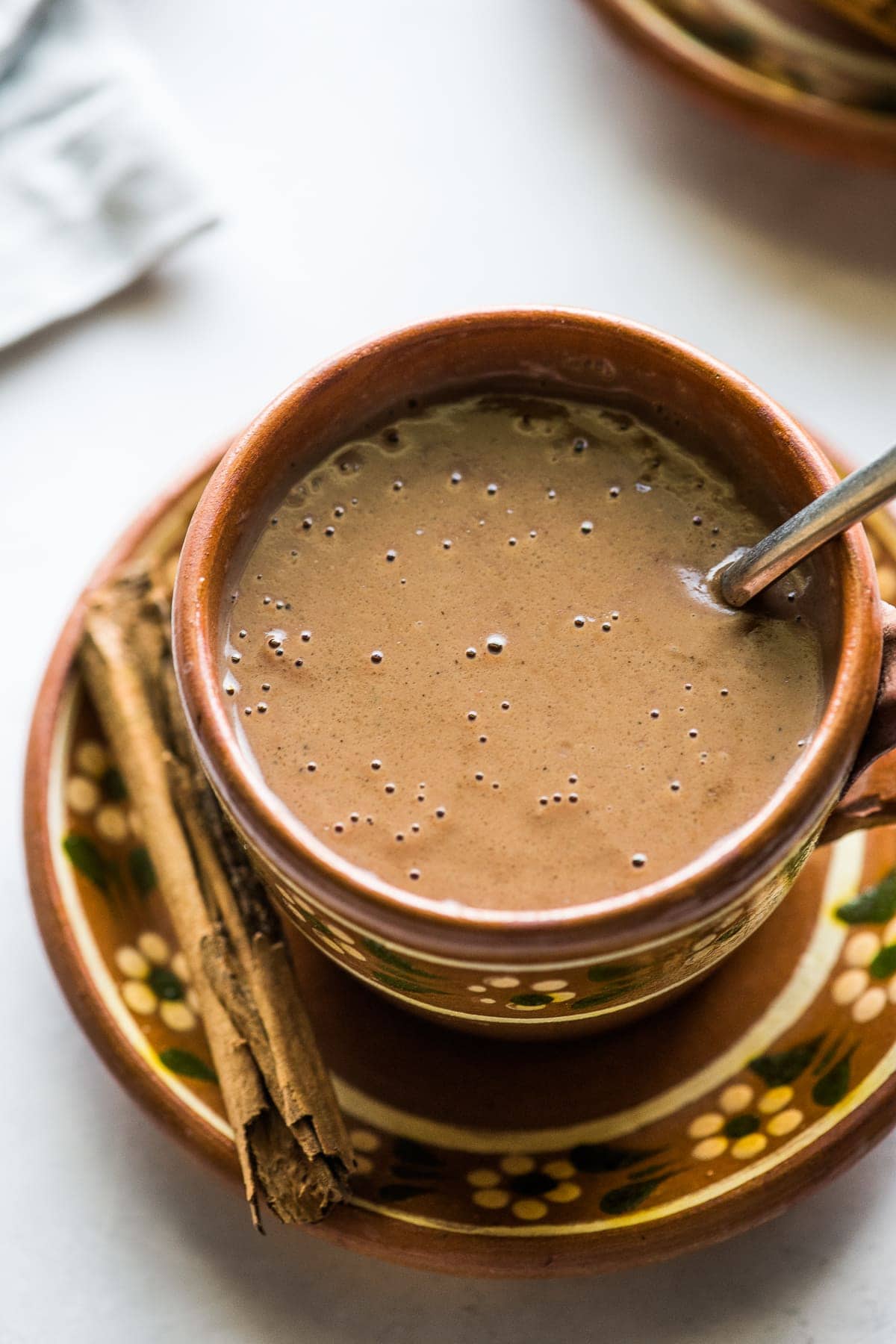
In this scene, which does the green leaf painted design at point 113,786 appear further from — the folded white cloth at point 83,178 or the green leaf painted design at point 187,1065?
the folded white cloth at point 83,178

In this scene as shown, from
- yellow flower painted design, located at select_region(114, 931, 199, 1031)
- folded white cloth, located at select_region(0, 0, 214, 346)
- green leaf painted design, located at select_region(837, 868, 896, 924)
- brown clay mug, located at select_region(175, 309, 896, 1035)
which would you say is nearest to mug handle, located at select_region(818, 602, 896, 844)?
brown clay mug, located at select_region(175, 309, 896, 1035)

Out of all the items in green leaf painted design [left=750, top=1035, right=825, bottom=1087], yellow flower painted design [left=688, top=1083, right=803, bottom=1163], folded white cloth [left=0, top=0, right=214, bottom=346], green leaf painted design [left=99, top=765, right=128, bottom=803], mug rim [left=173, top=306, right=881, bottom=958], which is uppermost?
folded white cloth [left=0, top=0, right=214, bottom=346]

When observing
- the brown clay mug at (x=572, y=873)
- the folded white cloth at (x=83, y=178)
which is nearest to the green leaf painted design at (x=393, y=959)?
the brown clay mug at (x=572, y=873)

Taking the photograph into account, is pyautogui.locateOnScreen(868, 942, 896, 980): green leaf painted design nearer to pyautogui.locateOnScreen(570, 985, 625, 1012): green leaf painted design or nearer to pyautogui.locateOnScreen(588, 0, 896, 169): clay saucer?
pyautogui.locateOnScreen(570, 985, 625, 1012): green leaf painted design

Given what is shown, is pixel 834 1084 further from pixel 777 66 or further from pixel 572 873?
pixel 777 66

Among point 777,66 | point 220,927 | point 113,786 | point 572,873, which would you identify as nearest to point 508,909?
point 572,873

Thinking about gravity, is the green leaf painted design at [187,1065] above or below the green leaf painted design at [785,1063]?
above
